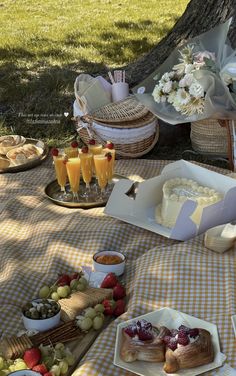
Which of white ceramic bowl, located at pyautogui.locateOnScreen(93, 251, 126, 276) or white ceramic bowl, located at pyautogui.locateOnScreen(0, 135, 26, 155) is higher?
white ceramic bowl, located at pyautogui.locateOnScreen(93, 251, 126, 276)

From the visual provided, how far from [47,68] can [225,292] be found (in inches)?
171

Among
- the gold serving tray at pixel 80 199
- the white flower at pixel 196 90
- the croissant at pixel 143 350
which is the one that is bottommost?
the gold serving tray at pixel 80 199

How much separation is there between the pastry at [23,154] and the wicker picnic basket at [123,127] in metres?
0.36

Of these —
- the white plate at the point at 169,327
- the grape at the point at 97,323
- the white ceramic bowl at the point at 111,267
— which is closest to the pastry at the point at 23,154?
the white ceramic bowl at the point at 111,267

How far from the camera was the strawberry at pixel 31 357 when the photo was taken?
7.86 ft

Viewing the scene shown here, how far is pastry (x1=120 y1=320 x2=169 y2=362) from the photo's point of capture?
2396mm

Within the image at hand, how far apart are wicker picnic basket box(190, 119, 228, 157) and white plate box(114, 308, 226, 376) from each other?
2148 mm

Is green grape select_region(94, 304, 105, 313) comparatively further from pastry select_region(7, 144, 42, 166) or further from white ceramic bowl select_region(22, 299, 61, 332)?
pastry select_region(7, 144, 42, 166)

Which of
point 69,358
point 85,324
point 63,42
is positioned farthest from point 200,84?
point 63,42

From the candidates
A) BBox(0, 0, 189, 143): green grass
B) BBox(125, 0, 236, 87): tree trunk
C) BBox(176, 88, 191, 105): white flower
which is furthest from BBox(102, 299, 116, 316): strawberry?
BBox(125, 0, 236, 87): tree trunk

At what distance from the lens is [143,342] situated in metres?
2.44

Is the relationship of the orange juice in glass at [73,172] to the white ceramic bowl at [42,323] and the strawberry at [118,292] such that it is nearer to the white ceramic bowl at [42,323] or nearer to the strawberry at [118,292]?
the strawberry at [118,292]

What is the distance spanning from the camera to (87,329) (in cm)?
266

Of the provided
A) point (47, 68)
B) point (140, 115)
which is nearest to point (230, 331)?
point (140, 115)
